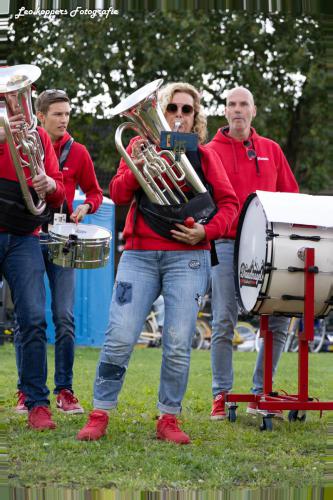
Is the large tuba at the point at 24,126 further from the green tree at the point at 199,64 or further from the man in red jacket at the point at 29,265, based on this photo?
the green tree at the point at 199,64

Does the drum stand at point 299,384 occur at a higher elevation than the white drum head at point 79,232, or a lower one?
lower

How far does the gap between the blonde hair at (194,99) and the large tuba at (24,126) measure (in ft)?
2.61

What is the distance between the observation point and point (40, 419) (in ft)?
17.3

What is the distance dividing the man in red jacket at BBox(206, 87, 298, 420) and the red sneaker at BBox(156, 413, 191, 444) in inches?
47.5

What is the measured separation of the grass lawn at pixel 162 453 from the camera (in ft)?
13.3

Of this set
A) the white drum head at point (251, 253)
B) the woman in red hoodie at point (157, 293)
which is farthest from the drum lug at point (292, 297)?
the woman in red hoodie at point (157, 293)

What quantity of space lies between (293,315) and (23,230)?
72.4 inches

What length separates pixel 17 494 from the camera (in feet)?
12.1

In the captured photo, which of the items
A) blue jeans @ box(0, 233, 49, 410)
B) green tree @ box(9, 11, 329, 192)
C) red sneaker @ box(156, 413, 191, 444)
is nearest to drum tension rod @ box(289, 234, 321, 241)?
green tree @ box(9, 11, 329, 192)

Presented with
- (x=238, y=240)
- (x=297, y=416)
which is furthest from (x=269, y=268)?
(x=297, y=416)

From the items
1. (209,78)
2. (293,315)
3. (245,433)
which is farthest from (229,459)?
(209,78)

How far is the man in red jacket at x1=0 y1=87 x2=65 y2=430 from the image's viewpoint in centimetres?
501

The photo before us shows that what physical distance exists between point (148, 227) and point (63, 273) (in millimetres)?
1300

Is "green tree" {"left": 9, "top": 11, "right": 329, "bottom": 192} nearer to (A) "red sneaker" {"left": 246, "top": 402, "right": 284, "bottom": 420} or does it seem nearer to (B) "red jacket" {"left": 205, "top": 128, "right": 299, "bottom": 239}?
(B) "red jacket" {"left": 205, "top": 128, "right": 299, "bottom": 239}
